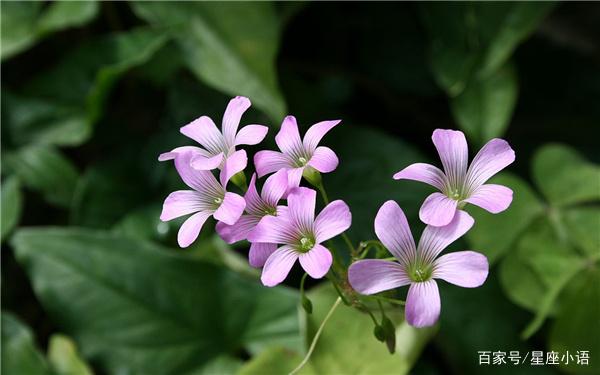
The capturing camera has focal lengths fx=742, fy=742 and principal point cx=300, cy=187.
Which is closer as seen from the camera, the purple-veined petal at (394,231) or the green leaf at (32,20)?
the purple-veined petal at (394,231)

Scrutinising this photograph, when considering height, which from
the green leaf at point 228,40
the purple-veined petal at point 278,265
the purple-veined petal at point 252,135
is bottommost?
the green leaf at point 228,40

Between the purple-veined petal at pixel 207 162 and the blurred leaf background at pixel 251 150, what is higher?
the purple-veined petal at pixel 207 162

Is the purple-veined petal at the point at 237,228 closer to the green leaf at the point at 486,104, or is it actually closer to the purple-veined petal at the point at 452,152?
the purple-veined petal at the point at 452,152

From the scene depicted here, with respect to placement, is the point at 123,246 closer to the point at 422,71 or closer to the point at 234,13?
the point at 234,13

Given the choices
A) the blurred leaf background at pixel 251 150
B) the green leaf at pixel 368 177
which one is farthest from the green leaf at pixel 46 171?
the green leaf at pixel 368 177

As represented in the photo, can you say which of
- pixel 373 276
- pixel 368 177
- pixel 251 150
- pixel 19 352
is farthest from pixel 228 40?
pixel 373 276

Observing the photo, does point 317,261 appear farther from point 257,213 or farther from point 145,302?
point 145,302
